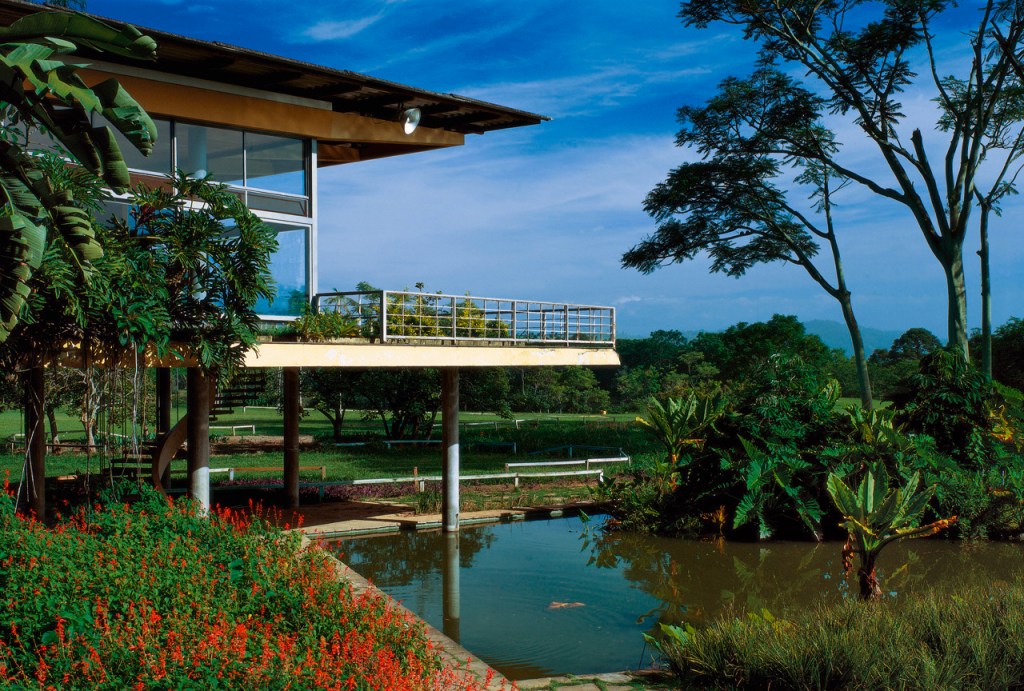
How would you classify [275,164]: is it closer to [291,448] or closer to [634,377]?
[291,448]

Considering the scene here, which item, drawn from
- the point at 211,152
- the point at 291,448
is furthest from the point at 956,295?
the point at 211,152

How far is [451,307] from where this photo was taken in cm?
1703

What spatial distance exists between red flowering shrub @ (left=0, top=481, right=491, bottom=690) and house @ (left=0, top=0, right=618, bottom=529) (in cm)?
398

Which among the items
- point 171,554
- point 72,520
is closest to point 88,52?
point 72,520

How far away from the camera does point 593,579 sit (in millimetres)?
14680

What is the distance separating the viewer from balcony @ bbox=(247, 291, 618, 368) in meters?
15.0

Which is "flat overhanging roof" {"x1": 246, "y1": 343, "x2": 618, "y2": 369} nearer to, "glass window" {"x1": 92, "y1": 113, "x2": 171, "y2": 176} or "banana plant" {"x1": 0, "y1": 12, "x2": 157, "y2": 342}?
"glass window" {"x1": 92, "y1": 113, "x2": 171, "y2": 176}

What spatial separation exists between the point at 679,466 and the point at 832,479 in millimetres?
7134

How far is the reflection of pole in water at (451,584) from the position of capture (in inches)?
474

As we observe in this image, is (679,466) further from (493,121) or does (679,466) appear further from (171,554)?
(171,554)

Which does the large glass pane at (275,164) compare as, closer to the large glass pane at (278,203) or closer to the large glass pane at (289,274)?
the large glass pane at (278,203)

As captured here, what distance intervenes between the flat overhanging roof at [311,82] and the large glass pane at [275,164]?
835mm

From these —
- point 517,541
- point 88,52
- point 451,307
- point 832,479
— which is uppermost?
point 88,52

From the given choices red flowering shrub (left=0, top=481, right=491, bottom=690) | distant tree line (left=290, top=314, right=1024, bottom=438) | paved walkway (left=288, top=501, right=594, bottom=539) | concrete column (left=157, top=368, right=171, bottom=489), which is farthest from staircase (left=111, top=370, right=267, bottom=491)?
distant tree line (left=290, top=314, right=1024, bottom=438)
